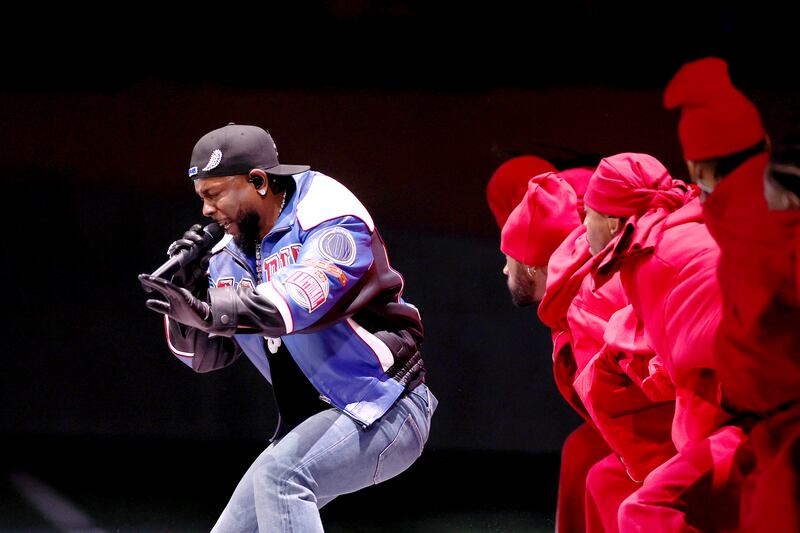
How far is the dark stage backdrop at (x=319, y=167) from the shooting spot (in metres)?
4.53

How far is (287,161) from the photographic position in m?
4.75

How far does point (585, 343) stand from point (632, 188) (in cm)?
52

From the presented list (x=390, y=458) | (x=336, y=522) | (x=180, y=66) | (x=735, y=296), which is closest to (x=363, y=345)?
(x=390, y=458)

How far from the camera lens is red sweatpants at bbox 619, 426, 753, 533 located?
7.29 ft

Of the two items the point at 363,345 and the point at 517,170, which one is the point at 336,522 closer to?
the point at 517,170

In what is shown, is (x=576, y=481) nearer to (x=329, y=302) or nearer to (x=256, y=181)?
(x=329, y=302)

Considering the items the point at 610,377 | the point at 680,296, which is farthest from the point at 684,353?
the point at 610,377

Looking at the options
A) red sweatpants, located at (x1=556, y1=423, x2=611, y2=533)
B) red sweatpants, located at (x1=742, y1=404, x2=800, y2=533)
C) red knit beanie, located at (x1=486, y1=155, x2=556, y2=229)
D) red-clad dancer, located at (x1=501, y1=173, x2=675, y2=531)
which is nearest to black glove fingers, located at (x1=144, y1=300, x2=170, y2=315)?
red-clad dancer, located at (x1=501, y1=173, x2=675, y2=531)

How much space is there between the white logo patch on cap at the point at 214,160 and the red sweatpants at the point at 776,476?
1.50 meters

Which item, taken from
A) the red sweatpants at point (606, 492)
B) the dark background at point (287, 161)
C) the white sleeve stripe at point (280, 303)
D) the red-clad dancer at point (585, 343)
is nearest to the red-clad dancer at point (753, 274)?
the red-clad dancer at point (585, 343)

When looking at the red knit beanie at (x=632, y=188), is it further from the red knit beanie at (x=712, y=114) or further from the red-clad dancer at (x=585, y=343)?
the red knit beanie at (x=712, y=114)

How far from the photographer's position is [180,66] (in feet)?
15.6

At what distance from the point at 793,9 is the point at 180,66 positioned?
2.50 metres

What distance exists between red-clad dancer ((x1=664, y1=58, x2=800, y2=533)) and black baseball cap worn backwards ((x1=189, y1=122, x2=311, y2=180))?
3.85ft
